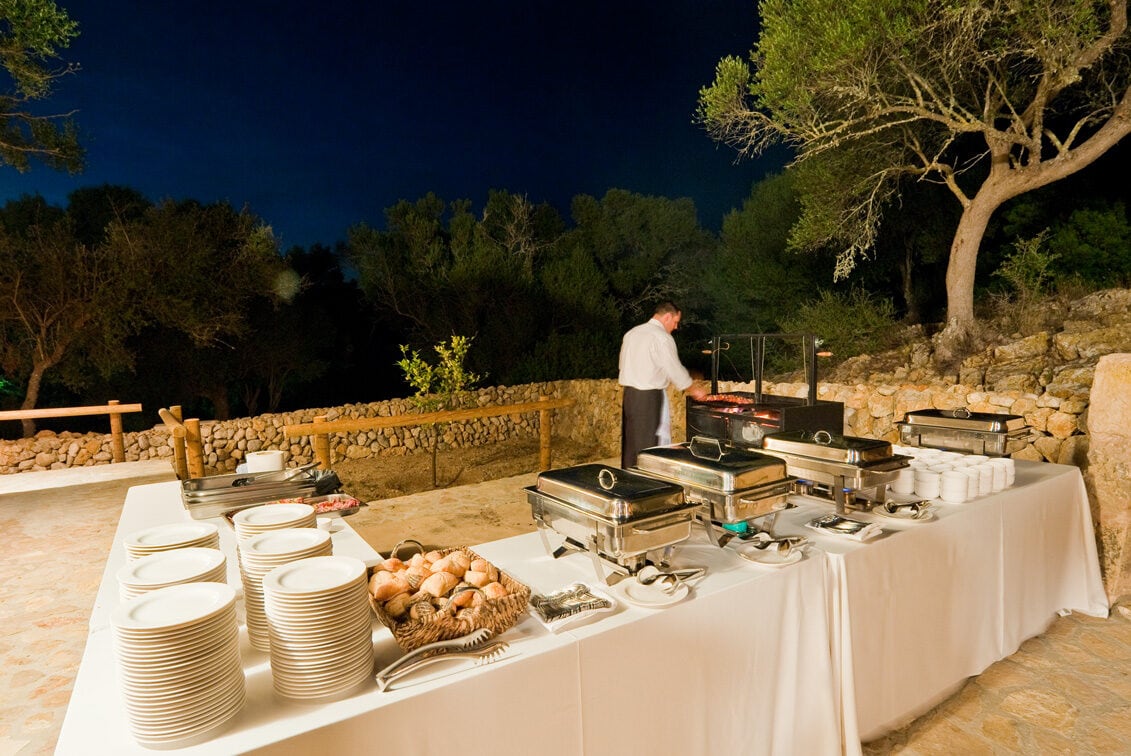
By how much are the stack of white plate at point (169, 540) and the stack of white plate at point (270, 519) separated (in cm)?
7

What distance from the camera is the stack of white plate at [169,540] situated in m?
1.52

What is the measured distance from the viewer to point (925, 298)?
9109mm

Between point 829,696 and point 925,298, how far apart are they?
898 centimetres

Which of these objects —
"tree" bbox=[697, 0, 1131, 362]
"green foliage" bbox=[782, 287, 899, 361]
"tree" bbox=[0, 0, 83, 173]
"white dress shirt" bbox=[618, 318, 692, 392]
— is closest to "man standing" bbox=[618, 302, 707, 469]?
"white dress shirt" bbox=[618, 318, 692, 392]

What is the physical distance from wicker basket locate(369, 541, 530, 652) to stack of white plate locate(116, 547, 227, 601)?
14.3 inches

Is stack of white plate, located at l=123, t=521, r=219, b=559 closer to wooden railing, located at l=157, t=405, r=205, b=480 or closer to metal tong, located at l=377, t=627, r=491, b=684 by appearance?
metal tong, located at l=377, t=627, r=491, b=684

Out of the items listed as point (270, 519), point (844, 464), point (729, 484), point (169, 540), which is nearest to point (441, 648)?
point (270, 519)

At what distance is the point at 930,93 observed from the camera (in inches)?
221

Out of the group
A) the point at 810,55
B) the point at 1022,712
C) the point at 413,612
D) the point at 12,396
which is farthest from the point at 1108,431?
the point at 12,396

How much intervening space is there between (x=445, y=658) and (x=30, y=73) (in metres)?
8.10

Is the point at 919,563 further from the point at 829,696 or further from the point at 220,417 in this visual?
the point at 220,417

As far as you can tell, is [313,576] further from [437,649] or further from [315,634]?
[437,649]

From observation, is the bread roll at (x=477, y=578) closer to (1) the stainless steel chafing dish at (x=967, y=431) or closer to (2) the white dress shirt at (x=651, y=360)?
(1) the stainless steel chafing dish at (x=967, y=431)

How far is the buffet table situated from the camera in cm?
111
